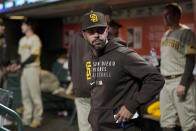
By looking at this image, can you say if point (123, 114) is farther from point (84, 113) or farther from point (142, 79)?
point (84, 113)

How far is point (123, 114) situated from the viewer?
2.50m

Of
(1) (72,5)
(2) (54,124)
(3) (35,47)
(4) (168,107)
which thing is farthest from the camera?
(2) (54,124)

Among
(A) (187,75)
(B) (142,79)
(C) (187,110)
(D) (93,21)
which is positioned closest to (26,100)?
(C) (187,110)

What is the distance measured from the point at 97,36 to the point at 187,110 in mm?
1805

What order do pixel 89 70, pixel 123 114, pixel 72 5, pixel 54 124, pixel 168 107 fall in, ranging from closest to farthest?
pixel 123 114
pixel 89 70
pixel 168 107
pixel 72 5
pixel 54 124

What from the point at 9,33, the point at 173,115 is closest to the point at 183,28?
the point at 173,115

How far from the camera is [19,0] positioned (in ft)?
21.4

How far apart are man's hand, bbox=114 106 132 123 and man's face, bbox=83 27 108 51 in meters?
0.50

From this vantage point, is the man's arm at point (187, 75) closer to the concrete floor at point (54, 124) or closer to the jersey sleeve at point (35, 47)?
the concrete floor at point (54, 124)

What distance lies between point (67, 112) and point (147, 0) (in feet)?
12.9

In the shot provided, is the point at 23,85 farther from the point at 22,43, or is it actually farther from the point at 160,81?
the point at 160,81

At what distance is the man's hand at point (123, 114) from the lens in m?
2.49

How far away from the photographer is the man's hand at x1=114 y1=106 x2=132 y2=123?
2.49m

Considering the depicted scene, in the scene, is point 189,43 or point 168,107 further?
point 168,107
